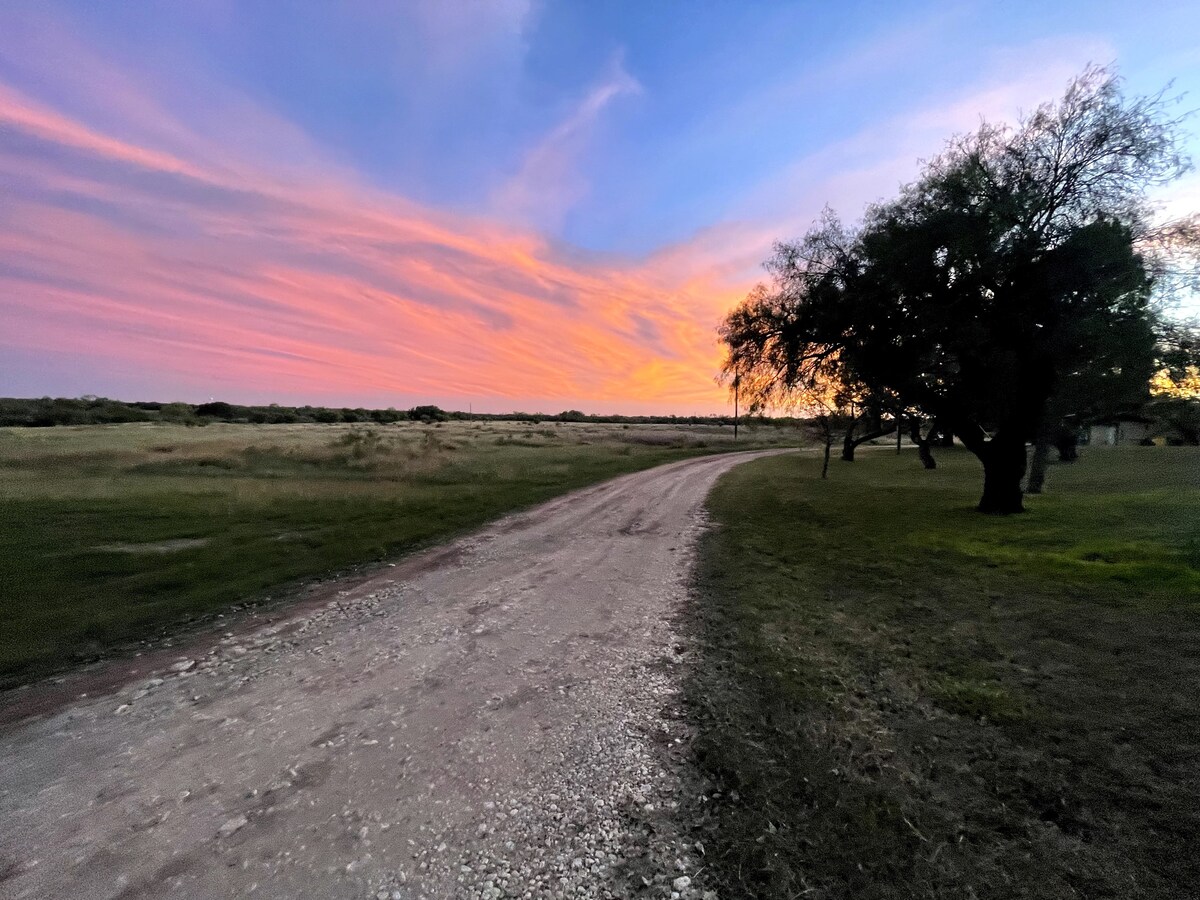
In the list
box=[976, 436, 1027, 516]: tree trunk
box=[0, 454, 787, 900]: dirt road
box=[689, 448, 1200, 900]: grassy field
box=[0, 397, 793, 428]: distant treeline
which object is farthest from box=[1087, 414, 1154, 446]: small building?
box=[0, 454, 787, 900]: dirt road

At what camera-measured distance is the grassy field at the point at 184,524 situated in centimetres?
825

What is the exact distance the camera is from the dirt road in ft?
11.1

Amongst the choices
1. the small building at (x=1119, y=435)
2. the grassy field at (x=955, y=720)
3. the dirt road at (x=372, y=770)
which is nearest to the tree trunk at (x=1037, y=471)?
the grassy field at (x=955, y=720)

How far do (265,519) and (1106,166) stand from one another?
2610 cm

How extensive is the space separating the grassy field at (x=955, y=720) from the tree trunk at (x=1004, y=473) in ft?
14.5

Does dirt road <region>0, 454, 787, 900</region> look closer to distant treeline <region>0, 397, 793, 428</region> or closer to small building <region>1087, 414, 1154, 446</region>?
distant treeline <region>0, 397, 793, 428</region>

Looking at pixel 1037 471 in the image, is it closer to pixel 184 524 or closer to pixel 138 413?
pixel 184 524

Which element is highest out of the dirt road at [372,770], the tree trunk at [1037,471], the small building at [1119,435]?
the small building at [1119,435]

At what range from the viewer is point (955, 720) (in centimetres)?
529

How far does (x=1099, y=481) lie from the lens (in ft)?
81.0

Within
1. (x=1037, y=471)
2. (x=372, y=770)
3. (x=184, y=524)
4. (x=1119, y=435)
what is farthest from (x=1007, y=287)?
(x=1119, y=435)

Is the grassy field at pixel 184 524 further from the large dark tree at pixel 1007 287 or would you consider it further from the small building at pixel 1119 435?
the small building at pixel 1119 435

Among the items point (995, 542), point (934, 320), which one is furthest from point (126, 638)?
point (934, 320)

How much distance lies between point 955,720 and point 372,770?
5585mm
